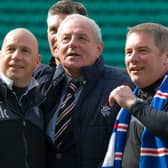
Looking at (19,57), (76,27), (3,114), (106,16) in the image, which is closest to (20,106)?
(3,114)

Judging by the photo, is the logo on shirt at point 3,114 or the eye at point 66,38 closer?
the logo on shirt at point 3,114

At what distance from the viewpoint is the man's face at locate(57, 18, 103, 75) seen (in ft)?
11.9

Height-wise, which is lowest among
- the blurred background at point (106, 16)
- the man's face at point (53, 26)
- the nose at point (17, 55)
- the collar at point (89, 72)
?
the collar at point (89, 72)

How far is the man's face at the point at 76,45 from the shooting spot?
3.63m

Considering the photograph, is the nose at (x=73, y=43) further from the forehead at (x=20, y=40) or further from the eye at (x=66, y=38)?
the forehead at (x=20, y=40)

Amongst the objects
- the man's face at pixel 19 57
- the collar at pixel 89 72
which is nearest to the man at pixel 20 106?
the man's face at pixel 19 57

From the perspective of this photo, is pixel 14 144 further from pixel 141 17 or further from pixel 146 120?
pixel 141 17

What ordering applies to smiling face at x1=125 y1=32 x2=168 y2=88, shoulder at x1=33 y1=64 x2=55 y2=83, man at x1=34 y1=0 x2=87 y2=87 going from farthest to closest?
man at x1=34 y1=0 x2=87 y2=87, shoulder at x1=33 y1=64 x2=55 y2=83, smiling face at x1=125 y1=32 x2=168 y2=88

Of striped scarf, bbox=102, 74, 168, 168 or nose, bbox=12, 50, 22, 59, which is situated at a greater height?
nose, bbox=12, 50, 22, 59

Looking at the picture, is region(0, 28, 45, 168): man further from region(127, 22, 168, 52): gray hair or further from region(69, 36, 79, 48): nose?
region(127, 22, 168, 52): gray hair

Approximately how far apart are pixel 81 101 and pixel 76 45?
263mm

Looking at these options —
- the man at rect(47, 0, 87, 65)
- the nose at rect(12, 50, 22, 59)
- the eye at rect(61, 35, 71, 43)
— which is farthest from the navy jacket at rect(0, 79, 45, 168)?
the man at rect(47, 0, 87, 65)

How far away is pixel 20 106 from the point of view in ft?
11.8

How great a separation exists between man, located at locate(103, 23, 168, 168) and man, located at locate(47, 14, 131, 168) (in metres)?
0.20
